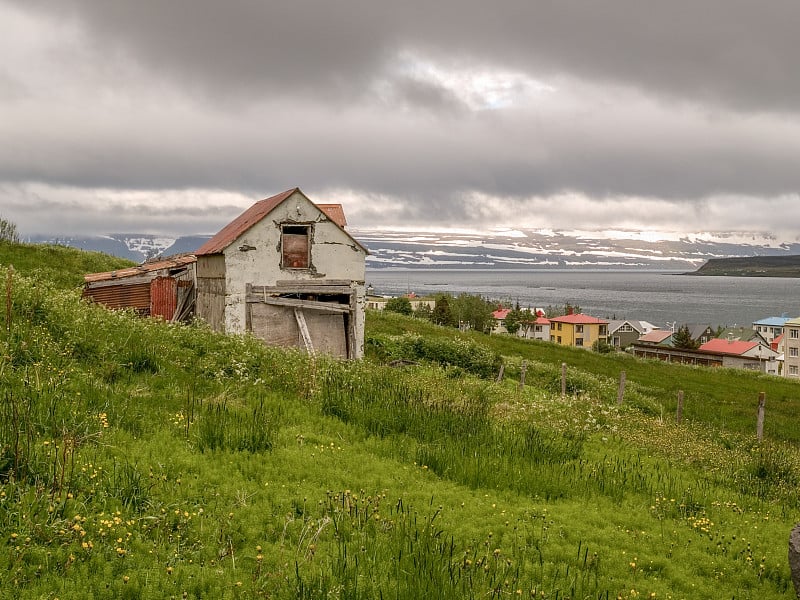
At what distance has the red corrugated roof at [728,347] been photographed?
10850 cm

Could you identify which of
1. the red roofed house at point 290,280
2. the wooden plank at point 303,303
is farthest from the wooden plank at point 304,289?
the wooden plank at point 303,303

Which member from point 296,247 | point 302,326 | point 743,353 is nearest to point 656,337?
point 743,353

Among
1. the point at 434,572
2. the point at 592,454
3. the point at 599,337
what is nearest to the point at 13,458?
the point at 434,572

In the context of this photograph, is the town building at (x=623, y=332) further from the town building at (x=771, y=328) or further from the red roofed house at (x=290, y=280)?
the red roofed house at (x=290, y=280)

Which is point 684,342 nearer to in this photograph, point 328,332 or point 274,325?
point 328,332

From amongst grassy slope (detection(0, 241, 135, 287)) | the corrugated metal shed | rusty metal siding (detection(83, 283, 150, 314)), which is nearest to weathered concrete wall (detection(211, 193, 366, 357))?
the corrugated metal shed

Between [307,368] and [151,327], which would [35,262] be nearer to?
[151,327]

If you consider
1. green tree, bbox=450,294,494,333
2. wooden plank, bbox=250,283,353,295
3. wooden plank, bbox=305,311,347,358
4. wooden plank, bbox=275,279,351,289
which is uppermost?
wooden plank, bbox=275,279,351,289

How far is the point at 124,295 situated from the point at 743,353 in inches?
4493

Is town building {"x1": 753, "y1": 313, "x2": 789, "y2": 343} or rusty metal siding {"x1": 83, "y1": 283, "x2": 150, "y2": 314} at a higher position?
rusty metal siding {"x1": 83, "y1": 283, "x2": 150, "y2": 314}

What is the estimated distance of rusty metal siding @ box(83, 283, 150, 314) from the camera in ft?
81.0

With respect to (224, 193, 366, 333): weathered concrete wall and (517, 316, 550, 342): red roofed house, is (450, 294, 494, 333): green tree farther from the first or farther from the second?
(224, 193, 366, 333): weathered concrete wall

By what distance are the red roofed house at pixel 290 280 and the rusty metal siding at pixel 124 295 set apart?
2695 mm

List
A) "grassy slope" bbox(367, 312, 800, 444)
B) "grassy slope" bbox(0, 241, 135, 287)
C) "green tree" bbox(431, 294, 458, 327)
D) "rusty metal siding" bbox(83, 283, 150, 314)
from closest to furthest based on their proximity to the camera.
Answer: "rusty metal siding" bbox(83, 283, 150, 314)
"grassy slope" bbox(0, 241, 135, 287)
"grassy slope" bbox(367, 312, 800, 444)
"green tree" bbox(431, 294, 458, 327)
